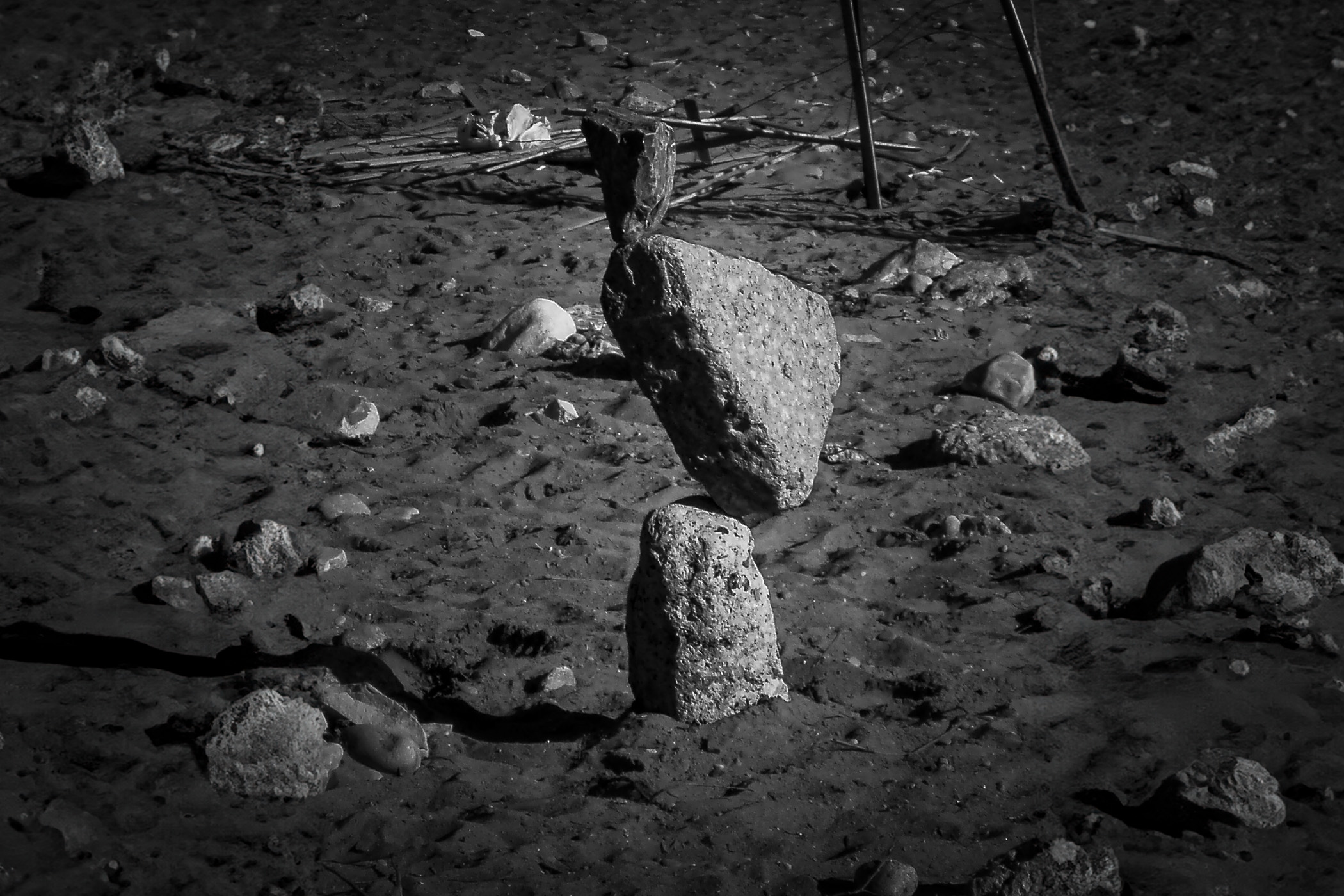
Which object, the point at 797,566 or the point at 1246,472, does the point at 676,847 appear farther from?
the point at 1246,472

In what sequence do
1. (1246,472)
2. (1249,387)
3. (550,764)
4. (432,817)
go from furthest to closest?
(1249,387), (1246,472), (550,764), (432,817)

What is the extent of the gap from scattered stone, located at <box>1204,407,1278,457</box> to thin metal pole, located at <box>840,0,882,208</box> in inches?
94.2

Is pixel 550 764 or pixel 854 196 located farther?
pixel 854 196

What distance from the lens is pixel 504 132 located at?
659 cm

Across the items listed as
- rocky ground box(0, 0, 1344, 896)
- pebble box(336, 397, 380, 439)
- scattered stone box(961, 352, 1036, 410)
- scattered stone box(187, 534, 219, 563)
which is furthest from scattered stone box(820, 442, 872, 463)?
scattered stone box(187, 534, 219, 563)

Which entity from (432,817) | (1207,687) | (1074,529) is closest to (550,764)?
(432,817)

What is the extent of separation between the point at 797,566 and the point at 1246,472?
1780mm

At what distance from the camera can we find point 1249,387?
15.0 feet

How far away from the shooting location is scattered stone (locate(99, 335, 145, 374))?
4535 mm

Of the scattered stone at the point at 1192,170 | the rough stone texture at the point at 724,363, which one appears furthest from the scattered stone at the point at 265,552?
the scattered stone at the point at 1192,170

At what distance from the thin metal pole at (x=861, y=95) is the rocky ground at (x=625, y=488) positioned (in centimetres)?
20

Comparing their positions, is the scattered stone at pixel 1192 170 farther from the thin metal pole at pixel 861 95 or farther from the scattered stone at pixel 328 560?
the scattered stone at pixel 328 560

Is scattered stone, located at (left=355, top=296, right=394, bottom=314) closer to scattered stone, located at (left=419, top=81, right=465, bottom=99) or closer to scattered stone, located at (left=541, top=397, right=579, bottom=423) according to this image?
scattered stone, located at (left=541, top=397, right=579, bottom=423)

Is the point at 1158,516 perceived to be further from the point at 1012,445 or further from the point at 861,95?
the point at 861,95
